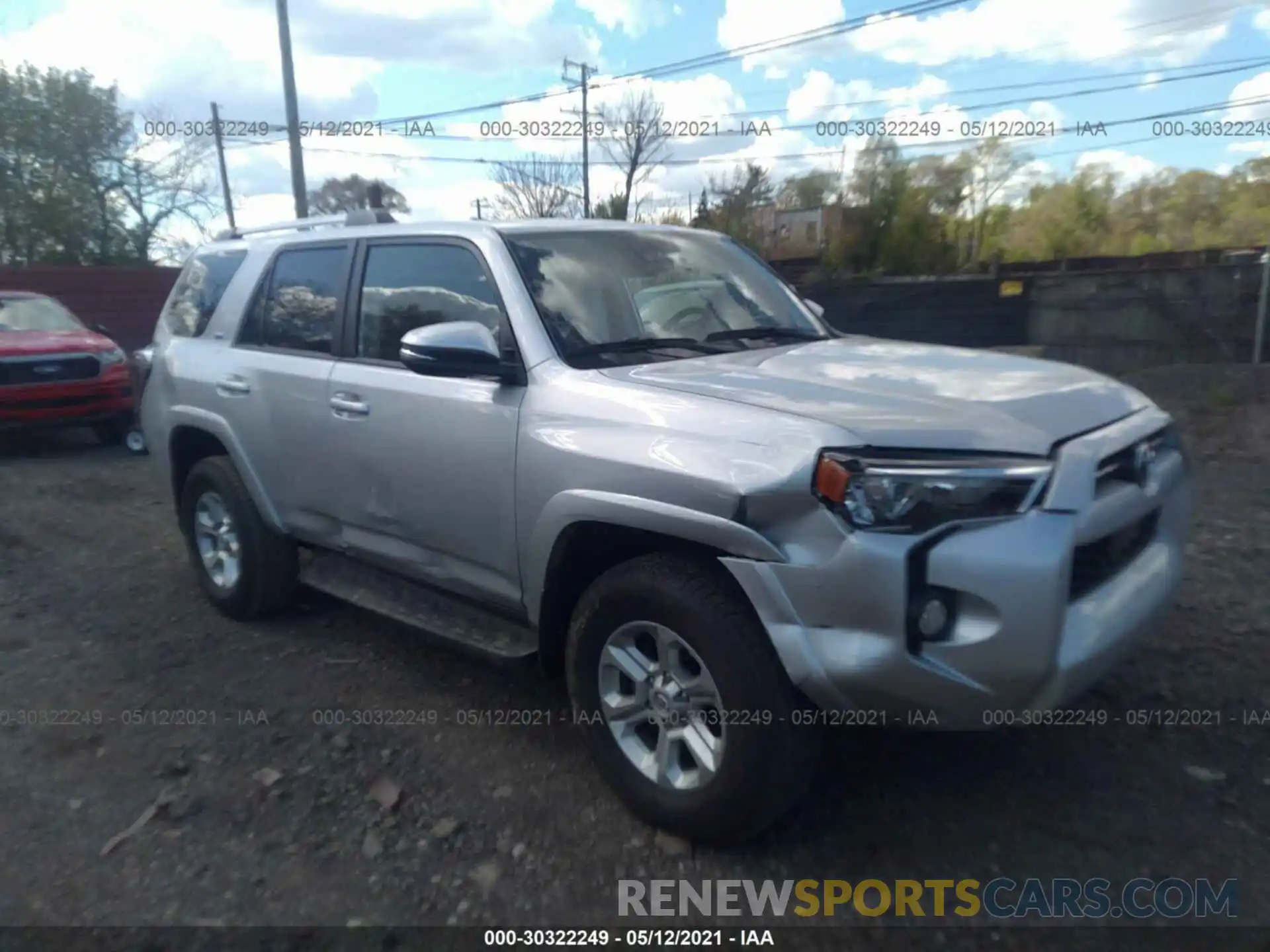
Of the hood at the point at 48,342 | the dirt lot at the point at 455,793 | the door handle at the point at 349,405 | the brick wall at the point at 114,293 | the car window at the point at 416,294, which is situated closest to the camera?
the dirt lot at the point at 455,793

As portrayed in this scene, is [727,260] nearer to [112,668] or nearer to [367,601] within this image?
[367,601]

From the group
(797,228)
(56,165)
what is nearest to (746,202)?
(797,228)

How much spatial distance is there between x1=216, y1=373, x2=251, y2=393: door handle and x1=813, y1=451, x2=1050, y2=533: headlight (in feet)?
10.2

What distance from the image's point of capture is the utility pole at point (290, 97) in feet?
55.9

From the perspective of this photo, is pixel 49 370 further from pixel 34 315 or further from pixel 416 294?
pixel 416 294

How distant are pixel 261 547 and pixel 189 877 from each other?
6.69 ft

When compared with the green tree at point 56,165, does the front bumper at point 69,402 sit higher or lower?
lower

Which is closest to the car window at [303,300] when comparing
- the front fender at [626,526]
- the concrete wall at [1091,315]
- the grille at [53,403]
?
the front fender at [626,526]

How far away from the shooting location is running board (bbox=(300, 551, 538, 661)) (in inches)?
139

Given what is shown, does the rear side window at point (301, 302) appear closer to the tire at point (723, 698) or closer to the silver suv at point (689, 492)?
the silver suv at point (689, 492)

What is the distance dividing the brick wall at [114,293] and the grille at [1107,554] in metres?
18.8

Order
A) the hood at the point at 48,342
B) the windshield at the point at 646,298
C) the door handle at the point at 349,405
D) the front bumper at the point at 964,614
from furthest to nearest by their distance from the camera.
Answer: the hood at the point at 48,342 → the door handle at the point at 349,405 → the windshield at the point at 646,298 → the front bumper at the point at 964,614

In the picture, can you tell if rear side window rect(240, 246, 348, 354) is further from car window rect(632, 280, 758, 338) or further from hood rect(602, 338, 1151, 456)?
hood rect(602, 338, 1151, 456)

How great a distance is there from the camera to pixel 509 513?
134 inches
